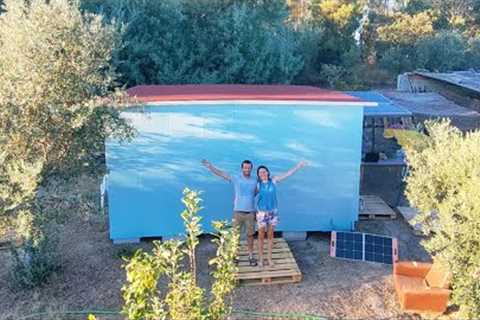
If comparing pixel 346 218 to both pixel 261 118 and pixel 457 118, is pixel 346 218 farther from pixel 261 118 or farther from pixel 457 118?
pixel 457 118

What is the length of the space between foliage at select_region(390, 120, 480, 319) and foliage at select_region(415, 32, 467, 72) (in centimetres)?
2063

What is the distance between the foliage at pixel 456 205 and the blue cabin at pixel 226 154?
2.02 m

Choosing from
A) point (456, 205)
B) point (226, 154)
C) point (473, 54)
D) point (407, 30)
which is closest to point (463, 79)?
point (226, 154)

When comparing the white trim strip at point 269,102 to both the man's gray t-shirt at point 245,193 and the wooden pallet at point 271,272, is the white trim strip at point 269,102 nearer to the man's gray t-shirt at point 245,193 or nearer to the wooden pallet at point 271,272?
the man's gray t-shirt at point 245,193

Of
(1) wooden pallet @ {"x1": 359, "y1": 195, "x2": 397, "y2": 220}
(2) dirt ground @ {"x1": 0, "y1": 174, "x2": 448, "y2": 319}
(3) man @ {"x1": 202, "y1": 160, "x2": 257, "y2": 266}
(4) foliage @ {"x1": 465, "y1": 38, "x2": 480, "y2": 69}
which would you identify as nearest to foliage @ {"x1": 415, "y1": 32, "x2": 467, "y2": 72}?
(4) foliage @ {"x1": 465, "y1": 38, "x2": 480, "y2": 69}

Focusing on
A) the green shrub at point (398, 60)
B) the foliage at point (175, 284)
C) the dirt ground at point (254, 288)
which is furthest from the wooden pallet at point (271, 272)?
the green shrub at point (398, 60)

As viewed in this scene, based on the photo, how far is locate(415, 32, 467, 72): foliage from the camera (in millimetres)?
25516

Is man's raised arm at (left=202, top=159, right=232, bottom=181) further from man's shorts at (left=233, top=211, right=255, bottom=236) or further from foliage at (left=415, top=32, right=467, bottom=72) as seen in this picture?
foliage at (left=415, top=32, right=467, bottom=72)

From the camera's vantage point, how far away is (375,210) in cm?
1009

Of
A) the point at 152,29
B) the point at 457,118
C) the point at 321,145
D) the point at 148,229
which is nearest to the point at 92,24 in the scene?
the point at 148,229

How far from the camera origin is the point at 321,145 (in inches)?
340

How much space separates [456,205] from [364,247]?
8.02ft

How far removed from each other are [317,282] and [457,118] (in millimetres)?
7984

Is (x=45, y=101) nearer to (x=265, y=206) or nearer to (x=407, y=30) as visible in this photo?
(x=265, y=206)
